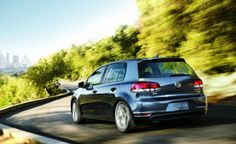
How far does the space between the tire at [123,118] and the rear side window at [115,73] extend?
2.09ft

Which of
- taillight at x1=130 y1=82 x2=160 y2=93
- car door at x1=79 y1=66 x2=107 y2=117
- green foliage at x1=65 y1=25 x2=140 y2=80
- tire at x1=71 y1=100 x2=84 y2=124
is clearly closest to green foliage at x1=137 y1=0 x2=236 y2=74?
tire at x1=71 y1=100 x2=84 y2=124

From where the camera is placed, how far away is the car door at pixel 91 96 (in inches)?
459

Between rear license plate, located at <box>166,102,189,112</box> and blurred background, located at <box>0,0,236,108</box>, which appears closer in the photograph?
rear license plate, located at <box>166,102,189,112</box>

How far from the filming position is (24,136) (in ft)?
33.2

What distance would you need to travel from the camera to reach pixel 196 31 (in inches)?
692

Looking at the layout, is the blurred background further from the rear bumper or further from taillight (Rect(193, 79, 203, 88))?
the rear bumper

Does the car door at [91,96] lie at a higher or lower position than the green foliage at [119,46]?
lower

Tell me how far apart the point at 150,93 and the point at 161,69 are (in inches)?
30.3

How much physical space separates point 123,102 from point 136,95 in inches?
19.3

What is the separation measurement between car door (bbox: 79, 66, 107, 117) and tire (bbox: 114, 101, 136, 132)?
3.93 feet

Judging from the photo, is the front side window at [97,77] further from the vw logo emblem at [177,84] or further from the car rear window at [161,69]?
the vw logo emblem at [177,84]

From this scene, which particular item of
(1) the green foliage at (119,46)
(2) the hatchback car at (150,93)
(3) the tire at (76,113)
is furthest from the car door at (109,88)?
(1) the green foliage at (119,46)

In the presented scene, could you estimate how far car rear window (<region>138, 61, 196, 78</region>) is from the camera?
32.6ft

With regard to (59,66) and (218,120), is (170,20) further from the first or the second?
(59,66)
